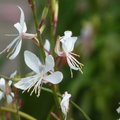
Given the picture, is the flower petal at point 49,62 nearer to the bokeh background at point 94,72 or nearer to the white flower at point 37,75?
the white flower at point 37,75

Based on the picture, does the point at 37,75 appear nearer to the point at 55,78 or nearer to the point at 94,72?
the point at 55,78

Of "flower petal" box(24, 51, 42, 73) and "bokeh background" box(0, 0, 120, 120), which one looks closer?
"flower petal" box(24, 51, 42, 73)

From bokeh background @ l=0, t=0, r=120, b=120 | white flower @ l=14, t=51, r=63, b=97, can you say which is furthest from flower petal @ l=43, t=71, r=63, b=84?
bokeh background @ l=0, t=0, r=120, b=120

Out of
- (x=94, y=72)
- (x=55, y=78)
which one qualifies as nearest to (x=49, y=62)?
(x=55, y=78)

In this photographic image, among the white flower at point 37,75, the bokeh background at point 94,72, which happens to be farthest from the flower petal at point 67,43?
the bokeh background at point 94,72

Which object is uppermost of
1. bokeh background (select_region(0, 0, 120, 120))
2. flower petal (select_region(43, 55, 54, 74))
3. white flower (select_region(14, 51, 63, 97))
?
flower petal (select_region(43, 55, 54, 74))

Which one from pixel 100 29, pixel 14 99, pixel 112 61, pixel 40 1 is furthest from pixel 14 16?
pixel 14 99

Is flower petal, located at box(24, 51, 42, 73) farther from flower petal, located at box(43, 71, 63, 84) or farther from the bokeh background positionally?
the bokeh background

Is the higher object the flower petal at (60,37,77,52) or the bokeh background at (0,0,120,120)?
the flower petal at (60,37,77,52)
